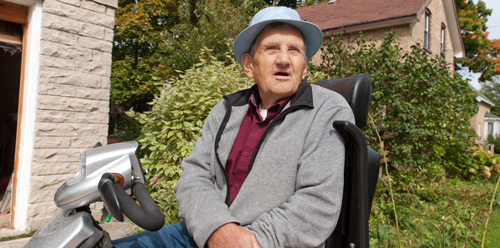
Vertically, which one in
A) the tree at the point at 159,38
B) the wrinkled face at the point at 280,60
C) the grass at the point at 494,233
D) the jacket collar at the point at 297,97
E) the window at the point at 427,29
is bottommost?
the grass at the point at 494,233

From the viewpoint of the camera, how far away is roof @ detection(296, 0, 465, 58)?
1176 cm

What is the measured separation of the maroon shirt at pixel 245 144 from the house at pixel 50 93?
9.50ft

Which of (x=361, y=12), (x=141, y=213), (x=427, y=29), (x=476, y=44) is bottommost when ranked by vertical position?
(x=141, y=213)

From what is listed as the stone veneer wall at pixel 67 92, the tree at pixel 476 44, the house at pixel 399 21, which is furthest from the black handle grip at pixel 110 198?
the tree at pixel 476 44

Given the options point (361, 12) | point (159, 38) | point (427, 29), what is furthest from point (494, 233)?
point (427, 29)

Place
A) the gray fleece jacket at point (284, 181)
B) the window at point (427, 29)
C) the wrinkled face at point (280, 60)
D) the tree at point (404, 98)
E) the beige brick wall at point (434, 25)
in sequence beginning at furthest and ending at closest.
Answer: the window at point (427, 29)
the beige brick wall at point (434, 25)
the tree at point (404, 98)
the wrinkled face at point (280, 60)
the gray fleece jacket at point (284, 181)

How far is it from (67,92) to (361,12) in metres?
12.4

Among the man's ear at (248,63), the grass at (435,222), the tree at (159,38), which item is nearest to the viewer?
the man's ear at (248,63)

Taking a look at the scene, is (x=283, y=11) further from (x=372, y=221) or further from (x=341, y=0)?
(x=341, y=0)

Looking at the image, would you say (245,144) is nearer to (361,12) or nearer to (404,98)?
(404,98)

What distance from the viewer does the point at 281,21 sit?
1620 mm

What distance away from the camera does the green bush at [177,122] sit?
12.0 ft

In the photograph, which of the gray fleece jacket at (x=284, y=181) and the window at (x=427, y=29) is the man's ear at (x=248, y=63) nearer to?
the gray fleece jacket at (x=284, y=181)

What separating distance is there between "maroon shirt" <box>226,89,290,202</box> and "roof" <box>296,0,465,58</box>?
8.53m
